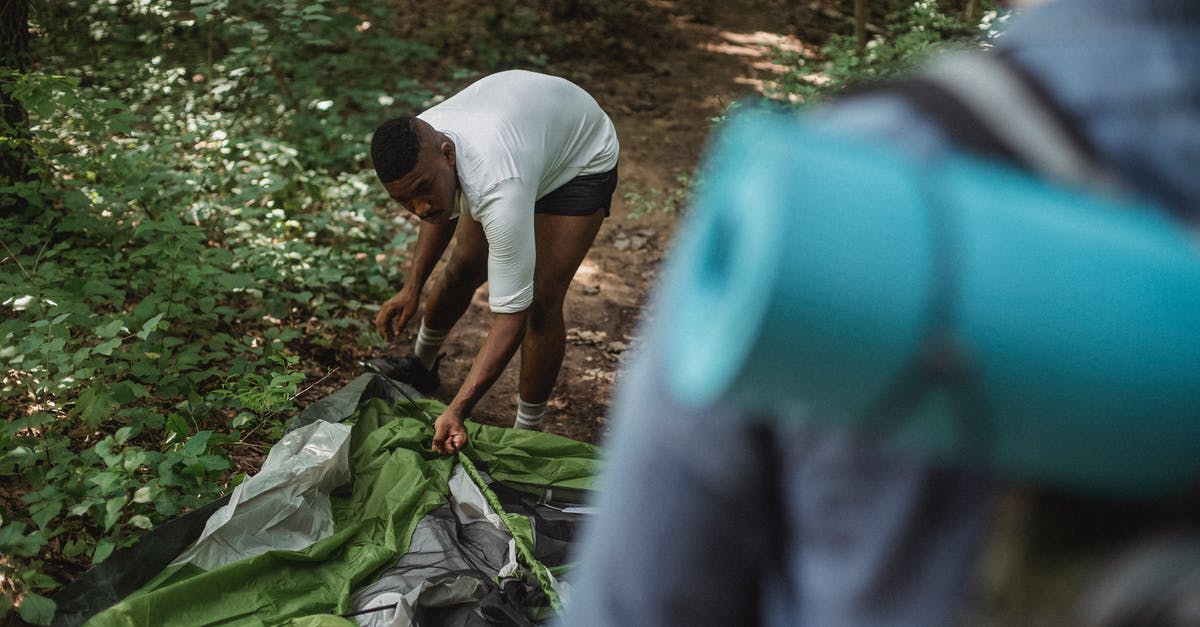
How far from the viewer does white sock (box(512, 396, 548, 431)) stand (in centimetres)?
357

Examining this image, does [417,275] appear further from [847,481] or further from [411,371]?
[847,481]

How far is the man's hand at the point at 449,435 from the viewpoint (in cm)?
304

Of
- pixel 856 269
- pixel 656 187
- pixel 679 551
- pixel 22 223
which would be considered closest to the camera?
pixel 856 269

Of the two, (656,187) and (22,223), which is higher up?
(22,223)

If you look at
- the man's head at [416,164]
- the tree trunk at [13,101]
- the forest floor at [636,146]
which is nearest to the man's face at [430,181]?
the man's head at [416,164]

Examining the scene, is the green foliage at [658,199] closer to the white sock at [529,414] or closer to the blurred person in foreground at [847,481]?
the white sock at [529,414]

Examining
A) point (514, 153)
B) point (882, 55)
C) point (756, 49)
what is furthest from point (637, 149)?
point (514, 153)

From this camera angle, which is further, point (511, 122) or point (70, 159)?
point (70, 159)

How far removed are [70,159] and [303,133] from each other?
1.62 meters

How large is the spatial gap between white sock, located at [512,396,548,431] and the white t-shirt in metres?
0.60

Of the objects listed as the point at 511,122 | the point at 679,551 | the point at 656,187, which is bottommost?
the point at 656,187

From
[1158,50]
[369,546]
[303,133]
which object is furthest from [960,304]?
[303,133]

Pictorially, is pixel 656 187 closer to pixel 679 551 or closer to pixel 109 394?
pixel 109 394

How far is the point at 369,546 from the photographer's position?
2688 mm
